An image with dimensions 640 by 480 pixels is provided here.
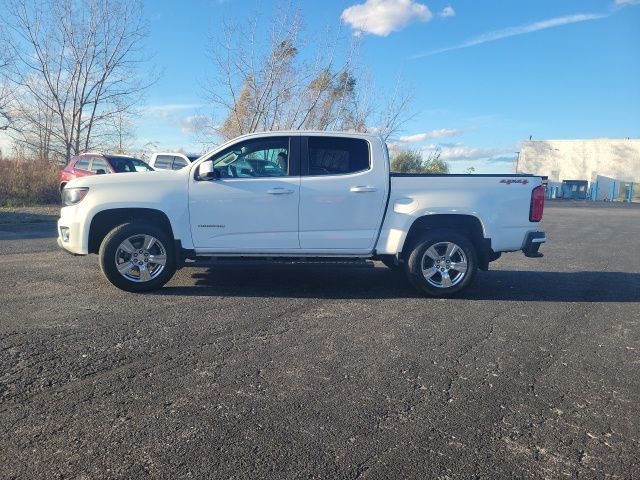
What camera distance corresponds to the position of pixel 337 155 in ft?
21.0

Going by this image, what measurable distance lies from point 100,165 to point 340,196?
44.6 feet

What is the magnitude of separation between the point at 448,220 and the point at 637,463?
3870mm

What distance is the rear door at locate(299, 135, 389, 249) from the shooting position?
6.19m

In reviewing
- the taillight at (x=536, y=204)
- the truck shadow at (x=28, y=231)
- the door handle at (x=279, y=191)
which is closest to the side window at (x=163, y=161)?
the truck shadow at (x=28, y=231)

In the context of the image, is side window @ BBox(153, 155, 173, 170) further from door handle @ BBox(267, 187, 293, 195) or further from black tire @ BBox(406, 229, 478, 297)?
black tire @ BBox(406, 229, 478, 297)

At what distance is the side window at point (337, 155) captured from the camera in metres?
6.34

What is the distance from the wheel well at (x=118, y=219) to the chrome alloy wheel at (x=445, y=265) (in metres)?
3.19

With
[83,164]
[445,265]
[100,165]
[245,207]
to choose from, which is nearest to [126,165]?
[100,165]

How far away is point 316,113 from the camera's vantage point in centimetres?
2395

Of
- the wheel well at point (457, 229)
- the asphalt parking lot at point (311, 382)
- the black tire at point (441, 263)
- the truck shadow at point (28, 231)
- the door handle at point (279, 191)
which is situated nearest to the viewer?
the asphalt parking lot at point (311, 382)

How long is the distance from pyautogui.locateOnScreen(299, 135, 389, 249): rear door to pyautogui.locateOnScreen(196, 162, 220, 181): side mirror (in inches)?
41.2

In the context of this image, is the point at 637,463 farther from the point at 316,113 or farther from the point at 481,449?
the point at 316,113

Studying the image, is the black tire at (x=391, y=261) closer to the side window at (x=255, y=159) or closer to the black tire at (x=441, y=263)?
the black tire at (x=441, y=263)

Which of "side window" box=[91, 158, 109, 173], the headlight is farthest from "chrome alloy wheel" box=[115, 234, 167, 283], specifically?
"side window" box=[91, 158, 109, 173]
